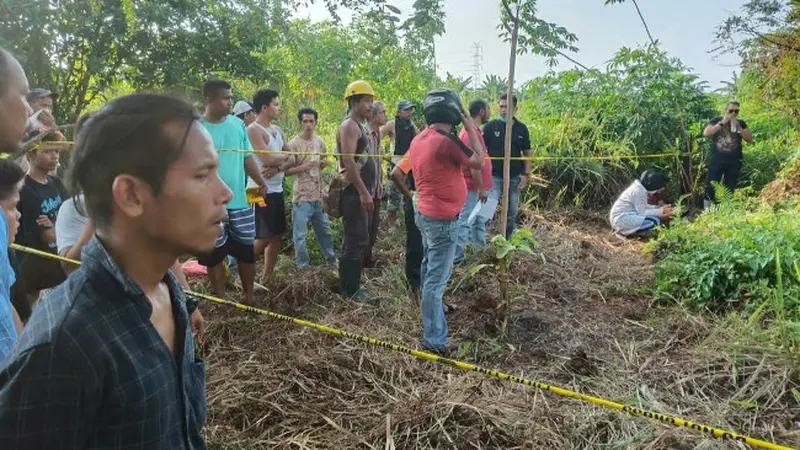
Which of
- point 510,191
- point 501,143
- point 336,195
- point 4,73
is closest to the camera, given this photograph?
point 4,73

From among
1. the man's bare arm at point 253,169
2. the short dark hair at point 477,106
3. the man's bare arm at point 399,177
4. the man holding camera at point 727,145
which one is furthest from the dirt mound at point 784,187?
the man's bare arm at point 253,169

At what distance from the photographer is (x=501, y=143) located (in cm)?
598

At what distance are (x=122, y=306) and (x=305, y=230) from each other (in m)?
4.38

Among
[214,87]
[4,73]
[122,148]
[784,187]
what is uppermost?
[214,87]

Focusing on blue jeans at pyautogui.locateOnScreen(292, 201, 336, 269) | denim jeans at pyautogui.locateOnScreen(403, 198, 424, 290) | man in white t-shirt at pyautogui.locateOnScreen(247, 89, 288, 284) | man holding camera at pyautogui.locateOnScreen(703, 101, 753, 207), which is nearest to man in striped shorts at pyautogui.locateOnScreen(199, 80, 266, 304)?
man in white t-shirt at pyautogui.locateOnScreen(247, 89, 288, 284)

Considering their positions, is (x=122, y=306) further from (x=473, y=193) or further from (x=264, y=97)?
(x=473, y=193)

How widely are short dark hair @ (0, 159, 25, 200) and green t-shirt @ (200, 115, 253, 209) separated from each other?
1547 millimetres

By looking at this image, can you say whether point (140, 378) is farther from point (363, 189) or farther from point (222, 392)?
point (363, 189)

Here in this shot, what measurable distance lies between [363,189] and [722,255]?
289 cm

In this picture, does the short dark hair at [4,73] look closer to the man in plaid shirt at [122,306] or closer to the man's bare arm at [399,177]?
the man in plaid shirt at [122,306]

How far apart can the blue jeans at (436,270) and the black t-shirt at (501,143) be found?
244cm

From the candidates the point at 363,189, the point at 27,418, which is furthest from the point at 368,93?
the point at 27,418

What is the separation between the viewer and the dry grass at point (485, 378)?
274 centimetres

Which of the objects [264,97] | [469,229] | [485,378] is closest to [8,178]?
[485,378]
